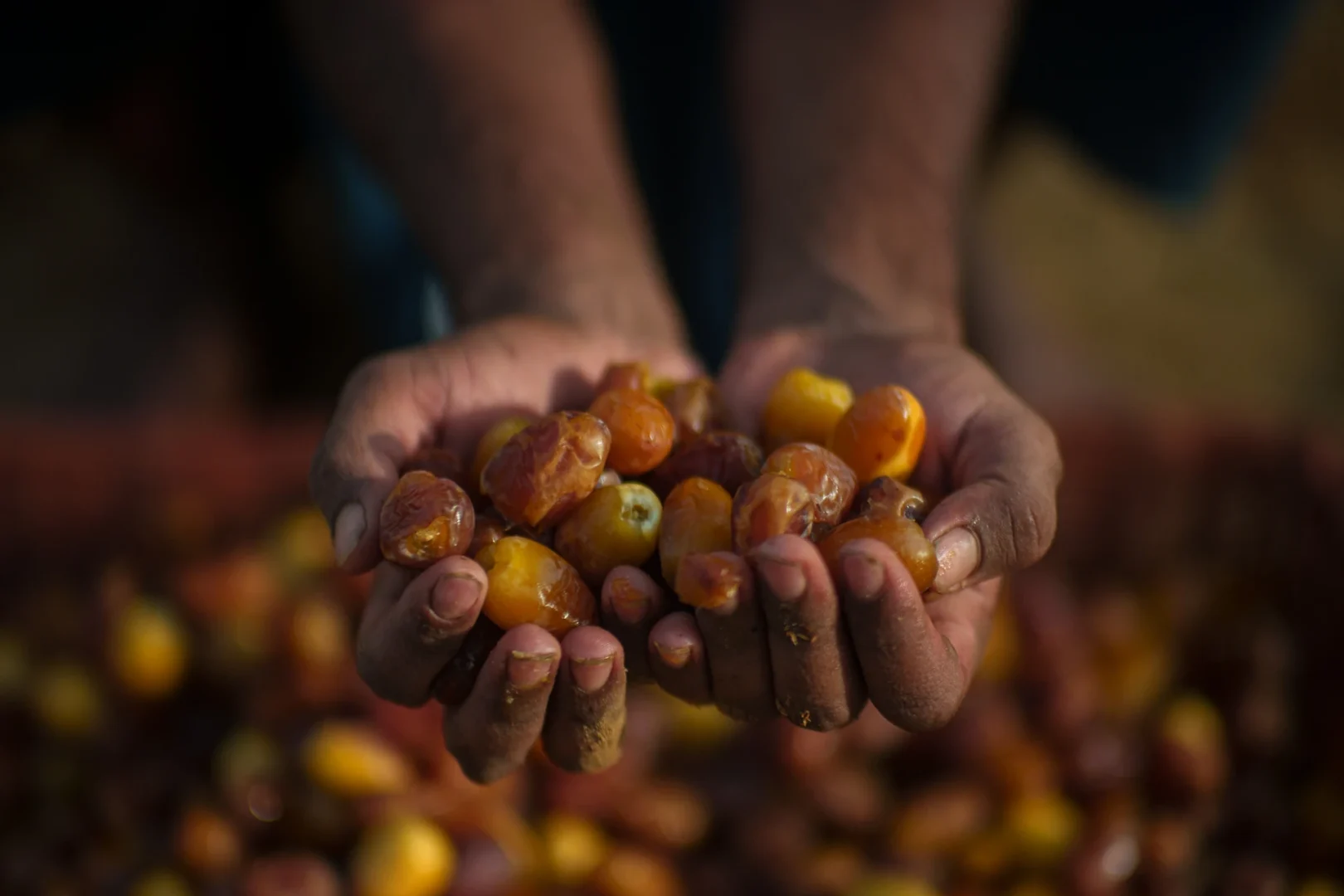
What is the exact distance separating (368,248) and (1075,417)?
1.67 metres

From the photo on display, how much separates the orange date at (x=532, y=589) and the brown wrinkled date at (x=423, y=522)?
0.04 m

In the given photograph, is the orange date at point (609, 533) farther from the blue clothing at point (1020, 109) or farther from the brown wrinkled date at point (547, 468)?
the blue clothing at point (1020, 109)

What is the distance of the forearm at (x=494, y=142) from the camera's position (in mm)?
1643

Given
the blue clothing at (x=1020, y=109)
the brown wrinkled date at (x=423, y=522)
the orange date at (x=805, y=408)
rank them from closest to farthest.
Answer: the brown wrinkled date at (x=423, y=522) < the orange date at (x=805, y=408) < the blue clothing at (x=1020, y=109)

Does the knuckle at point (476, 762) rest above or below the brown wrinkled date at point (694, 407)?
below

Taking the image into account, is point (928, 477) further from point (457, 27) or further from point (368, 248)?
point (368, 248)

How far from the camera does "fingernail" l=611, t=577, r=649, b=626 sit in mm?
1027

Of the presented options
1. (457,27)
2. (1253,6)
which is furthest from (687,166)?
(1253,6)

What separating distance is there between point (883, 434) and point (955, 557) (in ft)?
0.67

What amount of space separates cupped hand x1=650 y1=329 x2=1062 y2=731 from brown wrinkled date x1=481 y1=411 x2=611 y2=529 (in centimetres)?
20

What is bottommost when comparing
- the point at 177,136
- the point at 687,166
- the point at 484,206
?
the point at 177,136

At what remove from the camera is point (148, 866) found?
1.63m

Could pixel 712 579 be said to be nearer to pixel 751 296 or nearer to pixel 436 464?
pixel 436 464

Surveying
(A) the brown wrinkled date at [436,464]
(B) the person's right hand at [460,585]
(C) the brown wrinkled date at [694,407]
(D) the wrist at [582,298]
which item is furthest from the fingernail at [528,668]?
(D) the wrist at [582,298]
